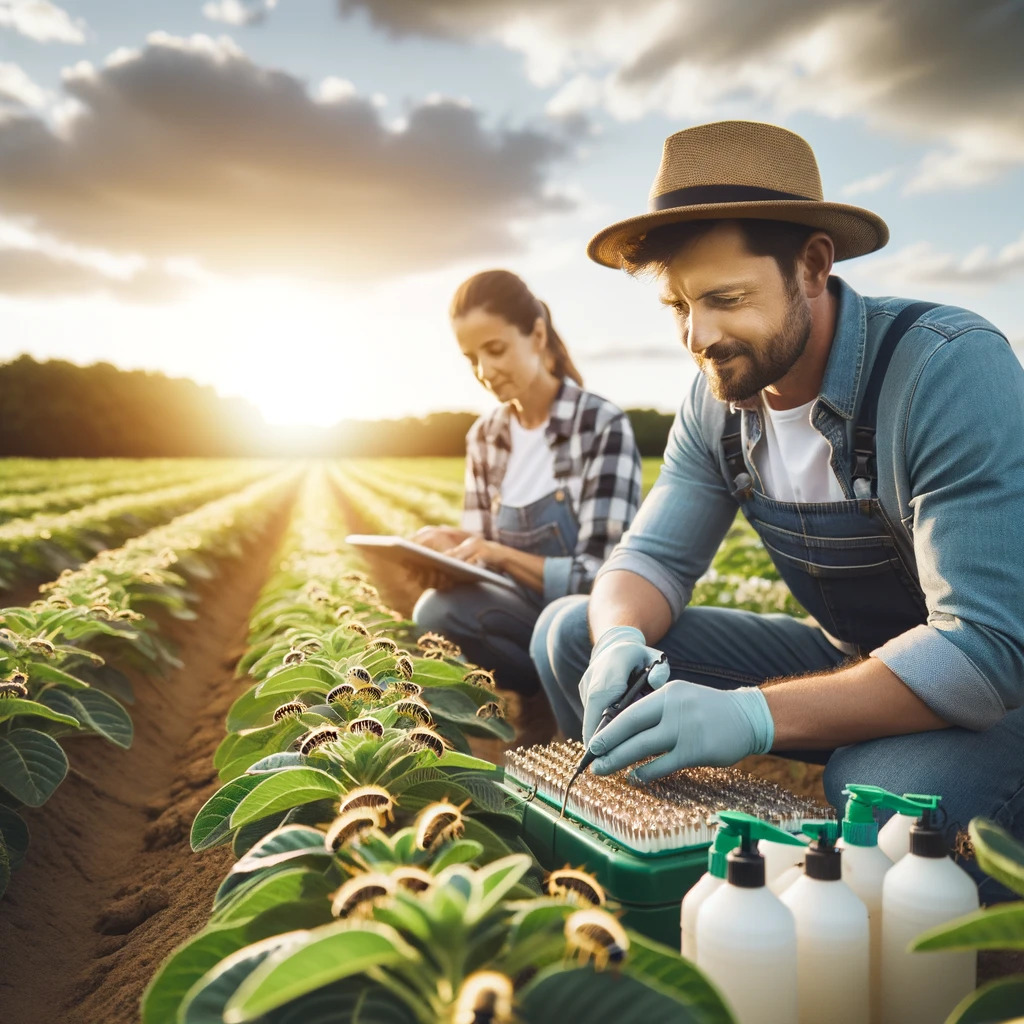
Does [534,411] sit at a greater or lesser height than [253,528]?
greater

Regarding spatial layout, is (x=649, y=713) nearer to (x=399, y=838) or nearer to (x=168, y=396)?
(x=399, y=838)

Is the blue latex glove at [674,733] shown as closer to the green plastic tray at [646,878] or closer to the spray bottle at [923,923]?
the green plastic tray at [646,878]

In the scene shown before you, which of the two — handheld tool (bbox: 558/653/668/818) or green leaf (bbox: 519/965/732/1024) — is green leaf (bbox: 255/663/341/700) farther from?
green leaf (bbox: 519/965/732/1024)

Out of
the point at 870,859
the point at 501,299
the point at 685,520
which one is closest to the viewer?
the point at 870,859

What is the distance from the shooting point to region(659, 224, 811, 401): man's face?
2.20 metres

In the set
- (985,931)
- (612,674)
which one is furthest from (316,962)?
(612,674)

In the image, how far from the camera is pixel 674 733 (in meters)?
1.89

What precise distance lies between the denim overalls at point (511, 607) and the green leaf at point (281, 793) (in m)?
2.47

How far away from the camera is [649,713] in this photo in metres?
1.88

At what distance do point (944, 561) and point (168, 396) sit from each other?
78.4 meters

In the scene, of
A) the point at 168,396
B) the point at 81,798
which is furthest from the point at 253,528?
the point at 168,396

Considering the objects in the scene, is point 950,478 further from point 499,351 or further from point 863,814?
point 499,351

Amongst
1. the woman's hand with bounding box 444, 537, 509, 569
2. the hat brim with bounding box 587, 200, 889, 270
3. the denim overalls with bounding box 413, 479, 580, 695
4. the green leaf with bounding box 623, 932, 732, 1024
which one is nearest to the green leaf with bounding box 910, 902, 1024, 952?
the green leaf with bounding box 623, 932, 732, 1024

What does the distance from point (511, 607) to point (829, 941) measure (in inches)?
113
